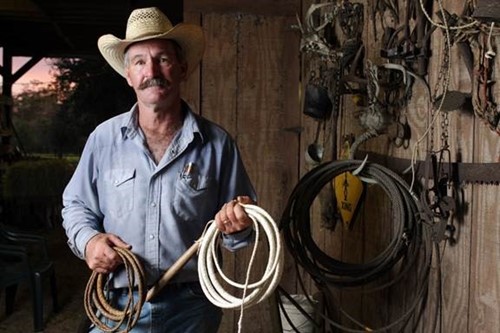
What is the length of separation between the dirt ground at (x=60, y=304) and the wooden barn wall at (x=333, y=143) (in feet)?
5.29

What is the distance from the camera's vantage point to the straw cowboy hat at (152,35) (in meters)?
1.87

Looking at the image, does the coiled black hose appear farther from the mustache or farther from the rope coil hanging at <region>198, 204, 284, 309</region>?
the mustache

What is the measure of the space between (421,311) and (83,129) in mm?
7833

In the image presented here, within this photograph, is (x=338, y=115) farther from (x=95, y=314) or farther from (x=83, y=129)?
(x=83, y=129)

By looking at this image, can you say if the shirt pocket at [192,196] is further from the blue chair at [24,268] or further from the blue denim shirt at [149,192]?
the blue chair at [24,268]

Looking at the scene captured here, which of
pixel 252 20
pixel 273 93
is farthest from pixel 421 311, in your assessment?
pixel 252 20

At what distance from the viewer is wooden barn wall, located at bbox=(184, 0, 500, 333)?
5.36 feet

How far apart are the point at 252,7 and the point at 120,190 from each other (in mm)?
2013

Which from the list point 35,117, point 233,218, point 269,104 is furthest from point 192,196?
point 35,117

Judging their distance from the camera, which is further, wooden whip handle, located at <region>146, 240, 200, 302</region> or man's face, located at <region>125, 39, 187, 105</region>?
man's face, located at <region>125, 39, 187, 105</region>

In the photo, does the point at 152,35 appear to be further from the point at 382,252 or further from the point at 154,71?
the point at 382,252

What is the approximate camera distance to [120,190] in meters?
1.87

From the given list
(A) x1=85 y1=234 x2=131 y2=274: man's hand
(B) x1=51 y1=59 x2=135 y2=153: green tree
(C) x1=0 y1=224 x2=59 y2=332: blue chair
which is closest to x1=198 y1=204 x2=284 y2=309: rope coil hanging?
(A) x1=85 y1=234 x2=131 y2=274: man's hand

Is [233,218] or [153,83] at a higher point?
[153,83]
